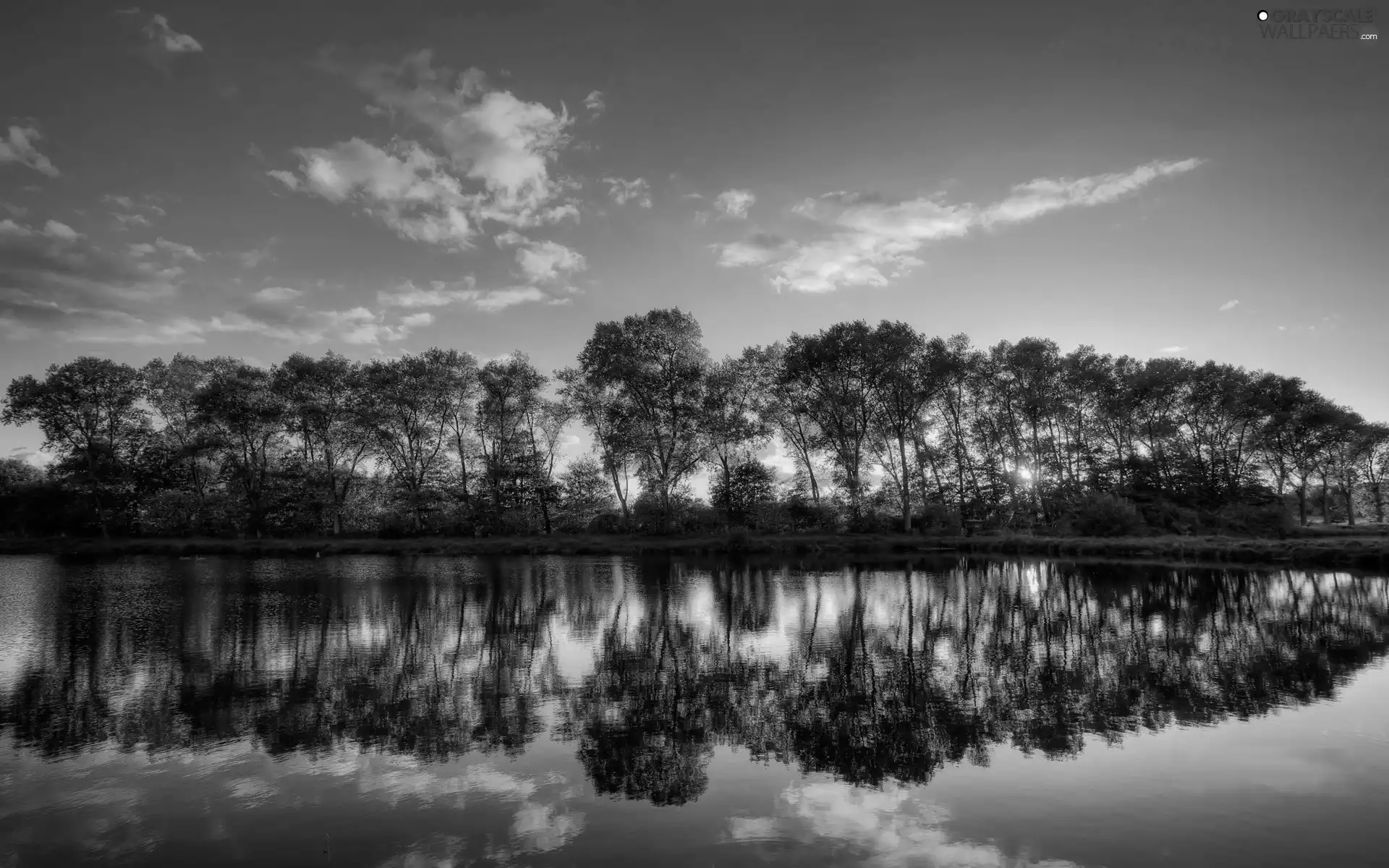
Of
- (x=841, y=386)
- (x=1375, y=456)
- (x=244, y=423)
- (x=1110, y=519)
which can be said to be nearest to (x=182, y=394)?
(x=244, y=423)

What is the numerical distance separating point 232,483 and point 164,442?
31.5ft

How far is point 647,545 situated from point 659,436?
10658mm

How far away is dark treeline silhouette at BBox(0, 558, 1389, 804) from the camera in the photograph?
9828 millimetres

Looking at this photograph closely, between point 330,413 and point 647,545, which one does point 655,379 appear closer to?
point 647,545

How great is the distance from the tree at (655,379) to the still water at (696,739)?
38.2m

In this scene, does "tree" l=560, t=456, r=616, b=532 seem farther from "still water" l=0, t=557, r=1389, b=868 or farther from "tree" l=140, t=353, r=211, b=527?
"still water" l=0, t=557, r=1389, b=868

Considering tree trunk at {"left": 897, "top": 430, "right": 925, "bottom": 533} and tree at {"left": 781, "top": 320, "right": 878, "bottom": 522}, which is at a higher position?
tree at {"left": 781, "top": 320, "right": 878, "bottom": 522}

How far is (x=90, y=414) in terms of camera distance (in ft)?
203

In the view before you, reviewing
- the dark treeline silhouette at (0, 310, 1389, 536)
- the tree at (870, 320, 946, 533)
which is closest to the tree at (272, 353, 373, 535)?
the dark treeline silhouette at (0, 310, 1389, 536)

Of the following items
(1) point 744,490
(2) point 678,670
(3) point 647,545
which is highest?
(1) point 744,490

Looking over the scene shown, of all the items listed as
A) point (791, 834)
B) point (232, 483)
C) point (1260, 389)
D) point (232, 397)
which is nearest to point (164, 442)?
point (232, 483)

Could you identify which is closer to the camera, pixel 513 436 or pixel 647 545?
pixel 647 545

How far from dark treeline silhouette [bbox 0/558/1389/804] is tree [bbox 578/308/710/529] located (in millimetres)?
32441

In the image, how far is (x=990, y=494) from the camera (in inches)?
2532
